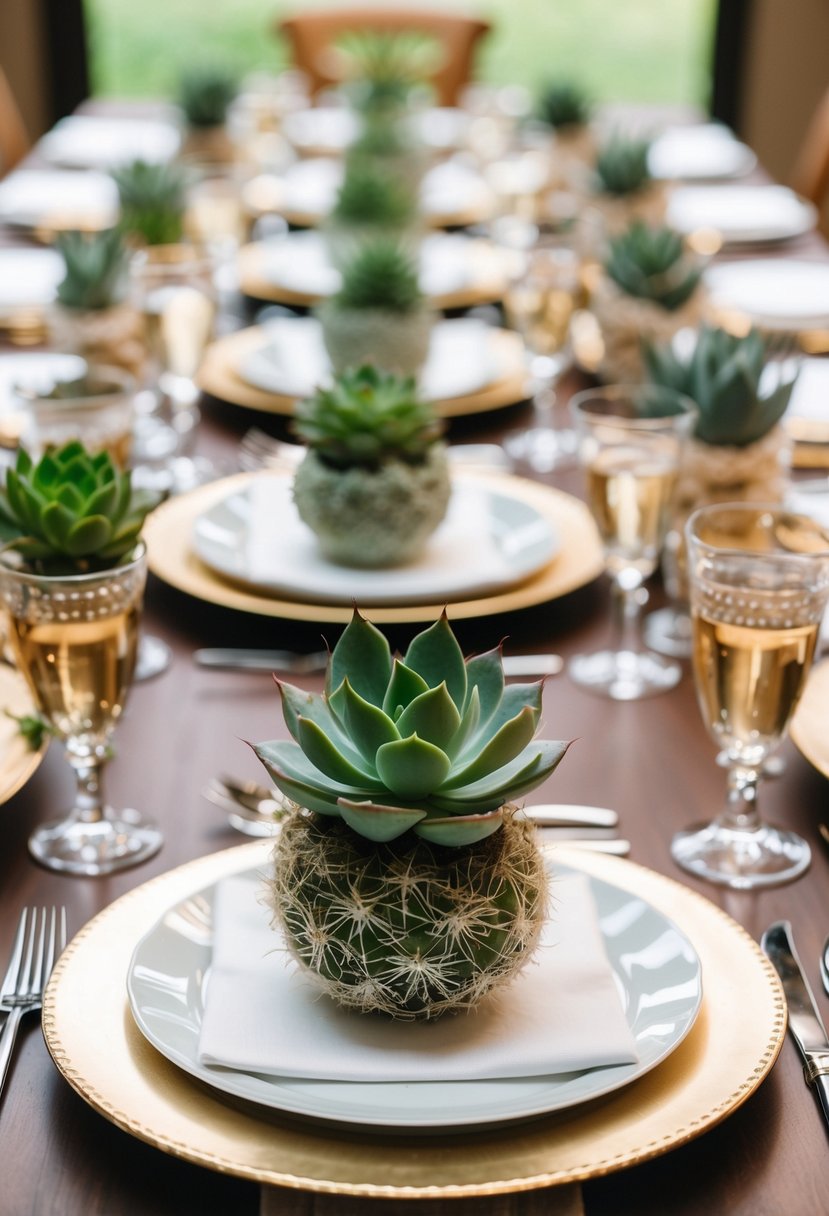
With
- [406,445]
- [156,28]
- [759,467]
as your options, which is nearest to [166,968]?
[406,445]

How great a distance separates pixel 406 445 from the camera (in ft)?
4.19

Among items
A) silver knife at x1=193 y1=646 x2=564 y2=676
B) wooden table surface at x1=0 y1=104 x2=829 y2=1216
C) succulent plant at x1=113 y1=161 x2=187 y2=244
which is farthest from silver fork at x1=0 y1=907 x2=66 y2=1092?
succulent plant at x1=113 y1=161 x2=187 y2=244

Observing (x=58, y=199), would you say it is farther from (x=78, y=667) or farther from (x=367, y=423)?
(x=78, y=667)

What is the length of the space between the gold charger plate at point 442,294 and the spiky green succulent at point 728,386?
30.4 inches

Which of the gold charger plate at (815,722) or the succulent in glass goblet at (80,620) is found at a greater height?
the succulent in glass goblet at (80,620)

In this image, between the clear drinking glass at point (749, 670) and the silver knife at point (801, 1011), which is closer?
the silver knife at point (801, 1011)

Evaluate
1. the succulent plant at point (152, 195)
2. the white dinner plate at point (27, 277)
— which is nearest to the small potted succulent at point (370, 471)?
the succulent plant at point (152, 195)

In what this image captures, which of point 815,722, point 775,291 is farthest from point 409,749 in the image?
point 775,291

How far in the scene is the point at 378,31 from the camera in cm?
429

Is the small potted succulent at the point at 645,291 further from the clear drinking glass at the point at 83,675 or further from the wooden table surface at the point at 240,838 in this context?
the clear drinking glass at the point at 83,675

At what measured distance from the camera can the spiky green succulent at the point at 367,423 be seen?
1.26 metres

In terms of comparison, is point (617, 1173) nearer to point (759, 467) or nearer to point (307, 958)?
point (307, 958)

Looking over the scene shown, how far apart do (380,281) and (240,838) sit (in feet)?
2.86

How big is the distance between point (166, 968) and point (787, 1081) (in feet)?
1.02
